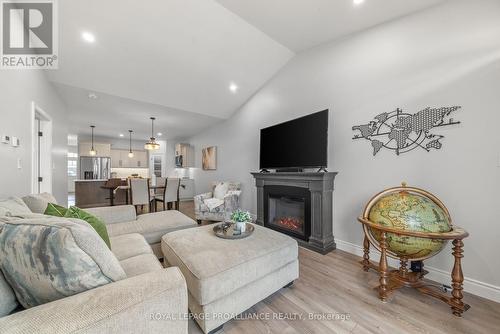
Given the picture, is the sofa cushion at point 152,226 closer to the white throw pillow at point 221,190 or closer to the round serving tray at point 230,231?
the round serving tray at point 230,231

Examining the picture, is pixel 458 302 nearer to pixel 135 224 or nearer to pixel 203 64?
pixel 135 224

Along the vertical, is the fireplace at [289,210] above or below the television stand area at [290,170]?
below

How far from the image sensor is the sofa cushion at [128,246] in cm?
159

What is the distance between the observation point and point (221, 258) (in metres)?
1.47

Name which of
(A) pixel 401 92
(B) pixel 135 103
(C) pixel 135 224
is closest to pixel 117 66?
(B) pixel 135 103

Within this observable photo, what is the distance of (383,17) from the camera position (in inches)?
94.6

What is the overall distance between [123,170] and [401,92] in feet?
31.8

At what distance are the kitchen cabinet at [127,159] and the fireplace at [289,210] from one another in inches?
285

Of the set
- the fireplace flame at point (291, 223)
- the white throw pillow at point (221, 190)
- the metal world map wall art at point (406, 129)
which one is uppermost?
the metal world map wall art at point (406, 129)

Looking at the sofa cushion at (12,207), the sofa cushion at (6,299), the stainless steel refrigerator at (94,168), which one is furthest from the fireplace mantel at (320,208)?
the stainless steel refrigerator at (94,168)

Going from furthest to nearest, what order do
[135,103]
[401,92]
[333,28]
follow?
[135,103] → [333,28] → [401,92]

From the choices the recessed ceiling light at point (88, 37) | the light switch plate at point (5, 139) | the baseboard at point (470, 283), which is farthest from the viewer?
the recessed ceiling light at point (88, 37)

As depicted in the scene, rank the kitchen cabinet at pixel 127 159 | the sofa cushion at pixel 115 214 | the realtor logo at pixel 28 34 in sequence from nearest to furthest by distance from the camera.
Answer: the realtor logo at pixel 28 34 → the sofa cushion at pixel 115 214 → the kitchen cabinet at pixel 127 159

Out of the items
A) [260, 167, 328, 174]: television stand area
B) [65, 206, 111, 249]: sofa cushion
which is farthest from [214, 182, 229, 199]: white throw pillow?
[65, 206, 111, 249]: sofa cushion
